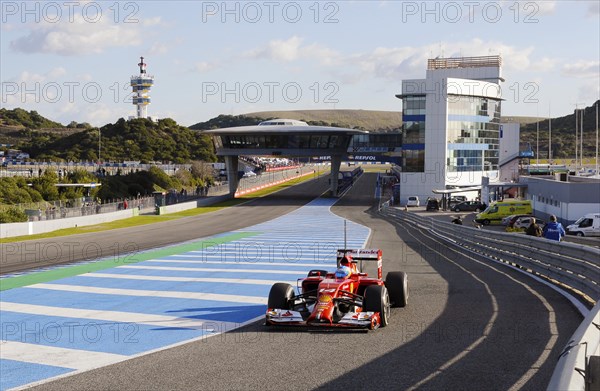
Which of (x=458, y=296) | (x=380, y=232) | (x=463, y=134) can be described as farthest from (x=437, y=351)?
(x=463, y=134)

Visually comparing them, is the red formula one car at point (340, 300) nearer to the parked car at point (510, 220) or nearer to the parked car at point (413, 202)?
the parked car at point (510, 220)

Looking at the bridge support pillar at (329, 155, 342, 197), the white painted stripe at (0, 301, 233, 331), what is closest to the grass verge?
the bridge support pillar at (329, 155, 342, 197)

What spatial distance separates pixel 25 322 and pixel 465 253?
17567mm

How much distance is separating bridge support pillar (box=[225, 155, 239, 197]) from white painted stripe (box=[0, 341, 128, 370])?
257 feet

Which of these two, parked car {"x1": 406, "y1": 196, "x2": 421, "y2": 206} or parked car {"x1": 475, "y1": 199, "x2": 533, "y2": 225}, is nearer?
parked car {"x1": 475, "y1": 199, "x2": 533, "y2": 225}

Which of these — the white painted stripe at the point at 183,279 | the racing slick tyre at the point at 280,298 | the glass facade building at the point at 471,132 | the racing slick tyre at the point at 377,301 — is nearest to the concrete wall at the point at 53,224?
the white painted stripe at the point at 183,279

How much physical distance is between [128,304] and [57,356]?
14.9 ft

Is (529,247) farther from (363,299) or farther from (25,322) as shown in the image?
(25,322)

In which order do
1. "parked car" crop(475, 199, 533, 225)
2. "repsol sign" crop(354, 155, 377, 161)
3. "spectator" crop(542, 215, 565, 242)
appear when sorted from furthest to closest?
1. "repsol sign" crop(354, 155, 377, 161)
2. "parked car" crop(475, 199, 533, 225)
3. "spectator" crop(542, 215, 565, 242)

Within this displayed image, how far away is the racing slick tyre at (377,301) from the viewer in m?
11.3

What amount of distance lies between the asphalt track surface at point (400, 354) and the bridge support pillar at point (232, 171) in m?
75.9

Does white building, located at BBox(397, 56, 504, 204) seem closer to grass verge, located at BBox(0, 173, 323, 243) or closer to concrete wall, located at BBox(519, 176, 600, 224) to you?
grass verge, located at BBox(0, 173, 323, 243)

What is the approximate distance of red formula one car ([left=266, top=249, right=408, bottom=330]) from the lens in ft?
36.2

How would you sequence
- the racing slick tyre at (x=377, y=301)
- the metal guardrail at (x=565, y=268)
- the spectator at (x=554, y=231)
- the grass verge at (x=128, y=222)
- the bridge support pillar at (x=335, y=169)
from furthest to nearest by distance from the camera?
the bridge support pillar at (x=335, y=169) < the grass verge at (x=128, y=222) < the spectator at (x=554, y=231) < the racing slick tyre at (x=377, y=301) < the metal guardrail at (x=565, y=268)
